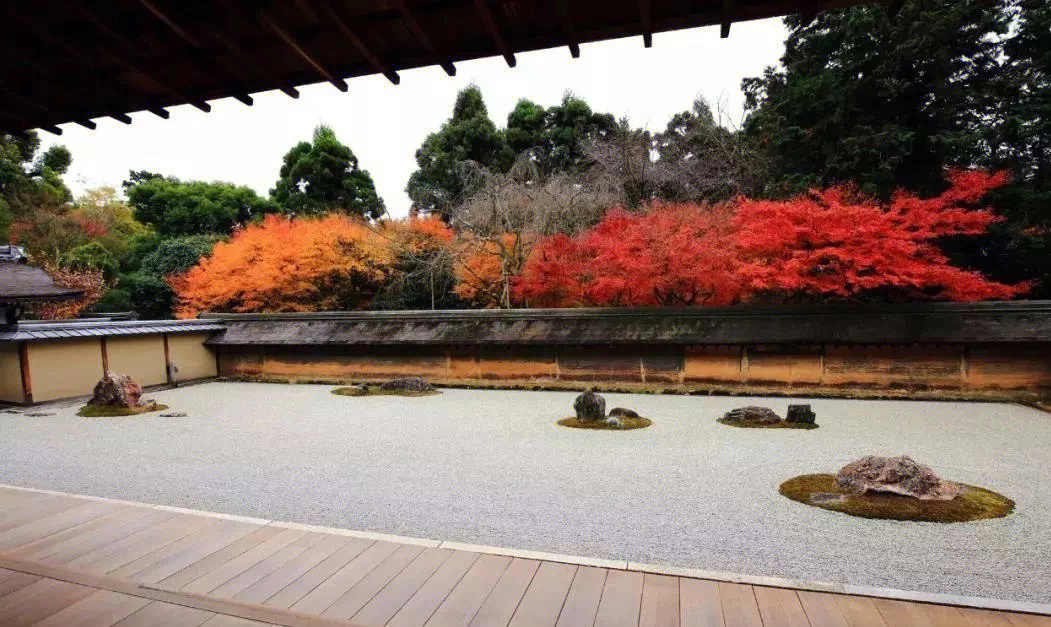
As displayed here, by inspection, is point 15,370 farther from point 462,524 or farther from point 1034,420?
point 1034,420

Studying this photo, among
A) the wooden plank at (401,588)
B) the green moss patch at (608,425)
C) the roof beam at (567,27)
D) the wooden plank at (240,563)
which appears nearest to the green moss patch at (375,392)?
the green moss patch at (608,425)

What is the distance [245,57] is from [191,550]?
282cm

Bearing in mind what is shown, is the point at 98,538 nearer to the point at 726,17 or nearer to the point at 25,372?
the point at 726,17

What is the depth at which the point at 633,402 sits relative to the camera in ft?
28.7

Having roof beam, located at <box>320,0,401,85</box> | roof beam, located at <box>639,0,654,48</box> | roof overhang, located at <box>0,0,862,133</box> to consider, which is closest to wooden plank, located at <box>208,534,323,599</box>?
roof overhang, located at <box>0,0,862,133</box>

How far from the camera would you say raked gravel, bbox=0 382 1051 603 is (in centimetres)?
327

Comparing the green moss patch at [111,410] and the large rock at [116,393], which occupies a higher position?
the large rock at [116,393]

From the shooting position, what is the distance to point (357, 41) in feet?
8.00

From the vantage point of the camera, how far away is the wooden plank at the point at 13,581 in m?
2.67

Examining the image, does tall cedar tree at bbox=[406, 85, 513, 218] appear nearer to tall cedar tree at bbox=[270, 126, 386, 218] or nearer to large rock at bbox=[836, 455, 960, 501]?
tall cedar tree at bbox=[270, 126, 386, 218]

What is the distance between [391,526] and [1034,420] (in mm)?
7958

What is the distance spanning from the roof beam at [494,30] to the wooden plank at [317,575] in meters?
2.79

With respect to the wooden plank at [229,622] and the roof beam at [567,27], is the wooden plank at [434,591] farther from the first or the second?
the roof beam at [567,27]

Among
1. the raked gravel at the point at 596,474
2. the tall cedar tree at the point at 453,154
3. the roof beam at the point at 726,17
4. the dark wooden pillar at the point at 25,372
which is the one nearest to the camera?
the roof beam at the point at 726,17
